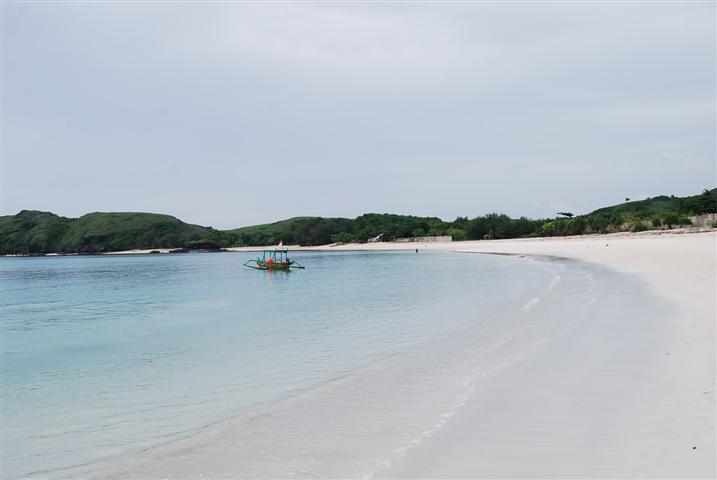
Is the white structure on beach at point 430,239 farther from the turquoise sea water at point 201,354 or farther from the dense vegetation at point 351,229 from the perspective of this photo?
the turquoise sea water at point 201,354

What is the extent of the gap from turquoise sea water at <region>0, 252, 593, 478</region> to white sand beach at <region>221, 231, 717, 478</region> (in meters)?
1.40

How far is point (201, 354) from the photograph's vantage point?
12.8m

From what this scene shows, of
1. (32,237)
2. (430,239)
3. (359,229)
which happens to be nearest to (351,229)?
(359,229)

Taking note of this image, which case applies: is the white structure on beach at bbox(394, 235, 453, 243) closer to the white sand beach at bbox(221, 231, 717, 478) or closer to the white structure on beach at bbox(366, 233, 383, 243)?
the white structure on beach at bbox(366, 233, 383, 243)

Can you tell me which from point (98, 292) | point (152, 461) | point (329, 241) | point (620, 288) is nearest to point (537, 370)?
point (152, 461)

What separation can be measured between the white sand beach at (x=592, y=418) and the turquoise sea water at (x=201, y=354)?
1398 mm

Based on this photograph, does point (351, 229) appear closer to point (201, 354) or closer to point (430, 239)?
point (430, 239)

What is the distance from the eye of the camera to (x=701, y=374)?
7043mm

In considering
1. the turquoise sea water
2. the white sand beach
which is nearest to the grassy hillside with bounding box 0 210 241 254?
the turquoise sea water

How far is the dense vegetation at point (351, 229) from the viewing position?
82812 millimetres

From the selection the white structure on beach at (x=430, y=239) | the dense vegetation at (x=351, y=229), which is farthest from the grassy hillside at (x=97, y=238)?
the white structure on beach at (x=430, y=239)

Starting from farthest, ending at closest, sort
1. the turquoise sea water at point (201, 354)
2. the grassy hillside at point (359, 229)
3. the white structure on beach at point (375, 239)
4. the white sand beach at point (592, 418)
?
the white structure on beach at point (375, 239), the grassy hillside at point (359, 229), the turquoise sea water at point (201, 354), the white sand beach at point (592, 418)

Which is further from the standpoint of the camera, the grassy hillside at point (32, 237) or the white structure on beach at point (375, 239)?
the grassy hillside at point (32, 237)

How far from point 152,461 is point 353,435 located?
7.42 feet
